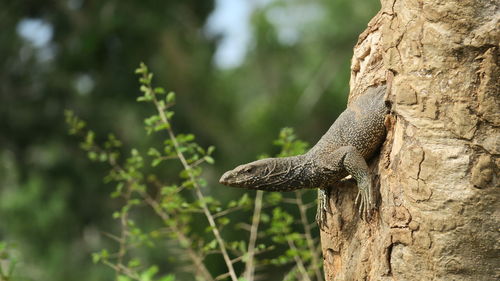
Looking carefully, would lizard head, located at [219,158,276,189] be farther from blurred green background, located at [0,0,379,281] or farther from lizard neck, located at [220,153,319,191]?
blurred green background, located at [0,0,379,281]

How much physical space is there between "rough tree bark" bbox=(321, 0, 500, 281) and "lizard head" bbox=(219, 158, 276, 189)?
56 centimetres

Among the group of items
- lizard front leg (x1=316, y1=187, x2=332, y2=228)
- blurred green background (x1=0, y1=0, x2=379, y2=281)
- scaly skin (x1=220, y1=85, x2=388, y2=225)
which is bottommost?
lizard front leg (x1=316, y1=187, x2=332, y2=228)

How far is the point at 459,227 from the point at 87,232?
32.1 ft

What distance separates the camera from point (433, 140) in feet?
9.38

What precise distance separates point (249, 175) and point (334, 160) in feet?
1.34

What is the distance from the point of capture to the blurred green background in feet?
32.4

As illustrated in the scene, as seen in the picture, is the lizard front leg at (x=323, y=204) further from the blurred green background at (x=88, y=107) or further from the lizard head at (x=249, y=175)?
the blurred green background at (x=88, y=107)

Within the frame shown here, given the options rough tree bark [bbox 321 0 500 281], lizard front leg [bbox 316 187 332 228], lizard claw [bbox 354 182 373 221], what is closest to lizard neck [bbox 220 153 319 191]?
lizard front leg [bbox 316 187 332 228]

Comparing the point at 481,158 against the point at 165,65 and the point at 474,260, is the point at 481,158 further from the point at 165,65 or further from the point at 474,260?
the point at 165,65

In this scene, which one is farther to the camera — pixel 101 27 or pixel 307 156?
pixel 101 27

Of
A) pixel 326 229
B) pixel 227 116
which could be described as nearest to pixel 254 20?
pixel 227 116

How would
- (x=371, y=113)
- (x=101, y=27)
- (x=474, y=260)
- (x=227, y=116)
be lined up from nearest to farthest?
1. (x=474, y=260)
2. (x=371, y=113)
3. (x=101, y=27)
4. (x=227, y=116)

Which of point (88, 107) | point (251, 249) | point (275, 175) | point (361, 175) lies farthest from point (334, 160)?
point (88, 107)

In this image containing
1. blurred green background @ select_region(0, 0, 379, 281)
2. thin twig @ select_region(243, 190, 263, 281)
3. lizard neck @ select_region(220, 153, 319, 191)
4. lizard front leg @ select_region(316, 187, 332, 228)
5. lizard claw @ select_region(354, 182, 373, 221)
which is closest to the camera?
lizard claw @ select_region(354, 182, 373, 221)
